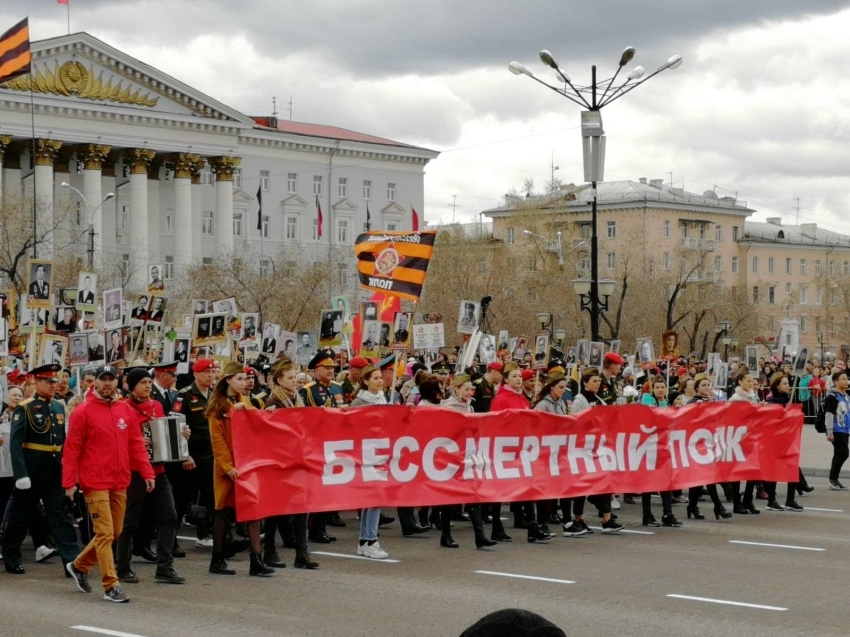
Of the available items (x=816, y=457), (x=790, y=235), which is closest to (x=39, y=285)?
(x=816, y=457)

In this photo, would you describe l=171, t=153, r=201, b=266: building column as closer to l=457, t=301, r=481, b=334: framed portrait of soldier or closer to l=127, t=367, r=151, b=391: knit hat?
l=457, t=301, r=481, b=334: framed portrait of soldier

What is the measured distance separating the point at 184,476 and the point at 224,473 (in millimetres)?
1935

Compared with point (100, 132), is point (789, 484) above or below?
below

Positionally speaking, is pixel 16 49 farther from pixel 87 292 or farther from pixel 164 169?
pixel 164 169

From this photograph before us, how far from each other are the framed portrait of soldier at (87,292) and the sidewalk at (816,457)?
1210 cm

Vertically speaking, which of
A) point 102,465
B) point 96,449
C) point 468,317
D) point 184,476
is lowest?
point 184,476

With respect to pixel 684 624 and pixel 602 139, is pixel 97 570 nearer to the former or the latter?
pixel 684 624

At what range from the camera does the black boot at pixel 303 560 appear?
1245 cm

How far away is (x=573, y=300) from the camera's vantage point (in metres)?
66.6

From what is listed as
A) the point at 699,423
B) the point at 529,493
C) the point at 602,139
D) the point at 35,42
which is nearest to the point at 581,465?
the point at 529,493

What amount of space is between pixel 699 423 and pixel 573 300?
50494mm

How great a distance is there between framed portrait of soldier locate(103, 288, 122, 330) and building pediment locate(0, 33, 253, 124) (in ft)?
168

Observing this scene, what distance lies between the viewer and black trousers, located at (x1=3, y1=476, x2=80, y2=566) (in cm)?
1182

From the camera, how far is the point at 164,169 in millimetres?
83438
